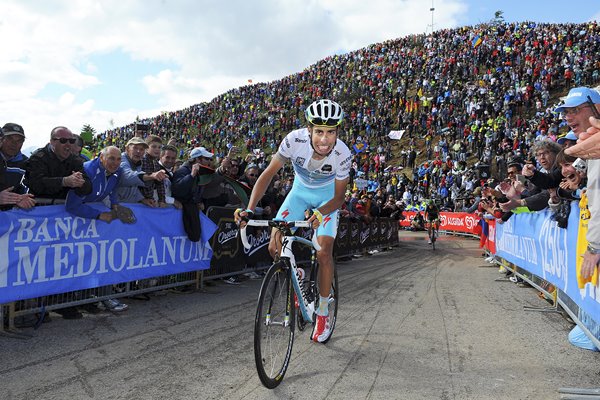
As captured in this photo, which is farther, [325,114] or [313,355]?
[313,355]

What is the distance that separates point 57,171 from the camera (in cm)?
572

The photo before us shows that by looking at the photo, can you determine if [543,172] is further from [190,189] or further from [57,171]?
[57,171]

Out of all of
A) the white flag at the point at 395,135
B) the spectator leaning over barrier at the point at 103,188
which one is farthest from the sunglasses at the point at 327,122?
the white flag at the point at 395,135

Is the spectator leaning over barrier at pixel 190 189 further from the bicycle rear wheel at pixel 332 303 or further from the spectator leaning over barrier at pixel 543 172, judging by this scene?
the spectator leaning over barrier at pixel 543 172

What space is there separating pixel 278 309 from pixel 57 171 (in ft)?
11.8

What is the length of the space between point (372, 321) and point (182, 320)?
7.90 feet

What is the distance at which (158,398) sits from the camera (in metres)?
3.34

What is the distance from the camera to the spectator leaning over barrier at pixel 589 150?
98.3 inches

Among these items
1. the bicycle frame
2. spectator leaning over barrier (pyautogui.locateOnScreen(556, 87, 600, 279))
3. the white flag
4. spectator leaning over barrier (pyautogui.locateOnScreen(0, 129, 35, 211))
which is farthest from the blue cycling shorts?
the white flag

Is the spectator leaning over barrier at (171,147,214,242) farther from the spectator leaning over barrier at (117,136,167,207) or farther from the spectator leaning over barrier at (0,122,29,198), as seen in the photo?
the spectator leaning over barrier at (0,122,29,198)

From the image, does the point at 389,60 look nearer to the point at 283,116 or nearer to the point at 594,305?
the point at 283,116

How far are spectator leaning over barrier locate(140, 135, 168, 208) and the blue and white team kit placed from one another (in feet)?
11.1

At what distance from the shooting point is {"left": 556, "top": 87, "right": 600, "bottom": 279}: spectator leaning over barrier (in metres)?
2.50

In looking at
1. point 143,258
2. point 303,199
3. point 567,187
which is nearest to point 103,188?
point 143,258
